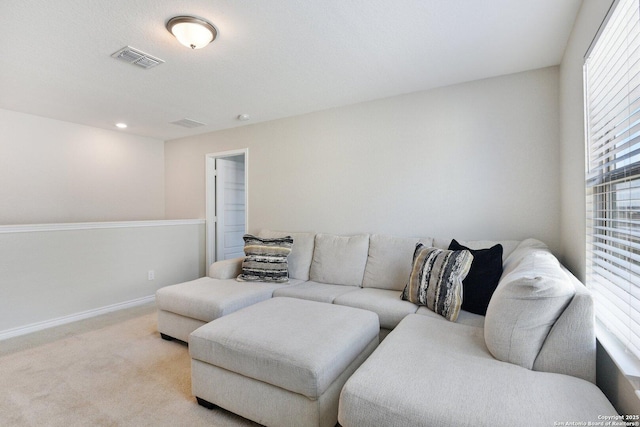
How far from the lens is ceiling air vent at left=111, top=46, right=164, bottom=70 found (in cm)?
216

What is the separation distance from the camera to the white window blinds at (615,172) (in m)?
1.14

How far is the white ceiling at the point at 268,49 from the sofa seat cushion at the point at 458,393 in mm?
1876

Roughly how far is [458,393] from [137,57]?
2853 millimetres

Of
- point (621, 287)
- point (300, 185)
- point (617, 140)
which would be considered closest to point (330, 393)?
point (621, 287)

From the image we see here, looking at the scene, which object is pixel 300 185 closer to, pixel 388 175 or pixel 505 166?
pixel 388 175

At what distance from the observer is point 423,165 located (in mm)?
2920

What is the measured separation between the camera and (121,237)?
365 centimetres

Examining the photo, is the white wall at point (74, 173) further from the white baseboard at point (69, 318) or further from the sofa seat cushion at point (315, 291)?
the sofa seat cushion at point (315, 291)

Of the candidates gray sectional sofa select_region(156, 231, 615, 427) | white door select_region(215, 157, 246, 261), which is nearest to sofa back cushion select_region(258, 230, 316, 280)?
gray sectional sofa select_region(156, 231, 615, 427)

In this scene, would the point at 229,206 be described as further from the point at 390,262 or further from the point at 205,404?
the point at 205,404

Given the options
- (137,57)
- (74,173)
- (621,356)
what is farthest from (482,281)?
(74,173)

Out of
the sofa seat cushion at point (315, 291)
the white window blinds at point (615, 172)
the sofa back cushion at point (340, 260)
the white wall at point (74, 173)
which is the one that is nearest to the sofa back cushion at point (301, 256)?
the sofa back cushion at point (340, 260)

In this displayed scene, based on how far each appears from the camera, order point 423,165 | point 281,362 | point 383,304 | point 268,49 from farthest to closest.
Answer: point 423,165 < point 383,304 < point 268,49 < point 281,362

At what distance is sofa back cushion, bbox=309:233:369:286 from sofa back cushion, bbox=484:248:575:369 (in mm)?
1616
